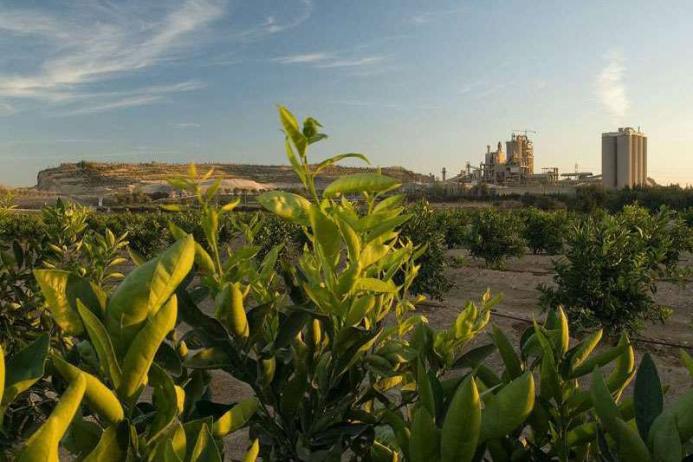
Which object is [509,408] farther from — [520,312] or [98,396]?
[520,312]

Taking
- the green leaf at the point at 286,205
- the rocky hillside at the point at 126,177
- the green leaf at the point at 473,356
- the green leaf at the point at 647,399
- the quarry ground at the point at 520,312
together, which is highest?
the rocky hillside at the point at 126,177

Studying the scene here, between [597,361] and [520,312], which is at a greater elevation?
[597,361]

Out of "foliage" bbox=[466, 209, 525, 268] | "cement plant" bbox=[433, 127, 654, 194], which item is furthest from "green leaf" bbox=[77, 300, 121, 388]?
"cement plant" bbox=[433, 127, 654, 194]

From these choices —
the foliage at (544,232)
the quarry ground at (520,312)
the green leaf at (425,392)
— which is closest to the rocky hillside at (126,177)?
the foliage at (544,232)

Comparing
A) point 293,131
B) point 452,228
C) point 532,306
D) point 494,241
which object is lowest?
point 532,306

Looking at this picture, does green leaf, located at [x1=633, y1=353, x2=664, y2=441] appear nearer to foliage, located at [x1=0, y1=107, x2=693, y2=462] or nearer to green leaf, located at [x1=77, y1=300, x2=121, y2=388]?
foliage, located at [x1=0, y1=107, x2=693, y2=462]

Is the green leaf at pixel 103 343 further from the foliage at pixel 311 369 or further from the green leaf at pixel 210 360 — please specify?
the green leaf at pixel 210 360

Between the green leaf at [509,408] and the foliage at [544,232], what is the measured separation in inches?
616

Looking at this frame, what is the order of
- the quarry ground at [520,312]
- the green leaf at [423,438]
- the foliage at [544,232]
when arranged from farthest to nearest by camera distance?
the foliage at [544,232] → the quarry ground at [520,312] → the green leaf at [423,438]

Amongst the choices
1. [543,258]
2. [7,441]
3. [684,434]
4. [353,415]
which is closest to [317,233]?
[353,415]

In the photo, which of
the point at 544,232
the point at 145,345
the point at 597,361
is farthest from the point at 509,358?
the point at 544,232

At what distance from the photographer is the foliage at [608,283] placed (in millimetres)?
6164

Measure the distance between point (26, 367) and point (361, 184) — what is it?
0.55 m

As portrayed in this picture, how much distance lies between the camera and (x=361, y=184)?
2.76 ft
